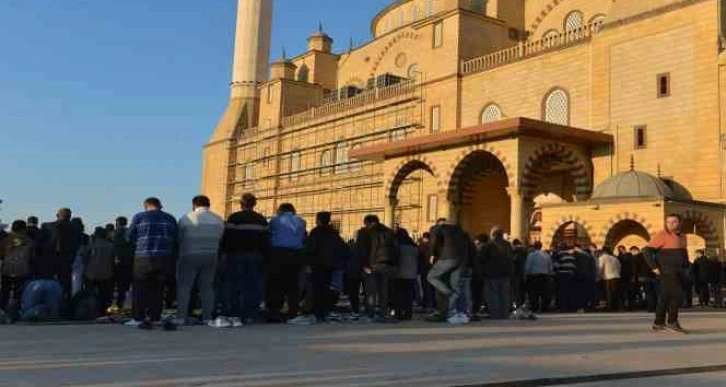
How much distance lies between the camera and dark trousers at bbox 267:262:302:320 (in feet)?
28.1

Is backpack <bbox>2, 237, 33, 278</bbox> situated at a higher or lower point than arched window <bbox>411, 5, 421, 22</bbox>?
lower

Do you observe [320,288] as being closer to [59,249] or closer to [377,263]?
[377,263]

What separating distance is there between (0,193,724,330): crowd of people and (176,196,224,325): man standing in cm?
1

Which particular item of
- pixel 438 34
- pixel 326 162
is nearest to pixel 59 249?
pixel 438 34

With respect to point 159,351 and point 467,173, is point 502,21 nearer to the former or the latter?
point 467,173

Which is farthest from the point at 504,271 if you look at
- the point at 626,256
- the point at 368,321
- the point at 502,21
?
the point at 502,21

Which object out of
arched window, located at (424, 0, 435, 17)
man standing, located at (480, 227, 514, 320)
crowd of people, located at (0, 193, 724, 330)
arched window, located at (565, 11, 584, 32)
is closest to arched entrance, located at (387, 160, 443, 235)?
arched window, located at (565, 11, 584, 32)

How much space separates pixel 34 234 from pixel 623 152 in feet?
57.2

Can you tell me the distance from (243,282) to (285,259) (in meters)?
0.53

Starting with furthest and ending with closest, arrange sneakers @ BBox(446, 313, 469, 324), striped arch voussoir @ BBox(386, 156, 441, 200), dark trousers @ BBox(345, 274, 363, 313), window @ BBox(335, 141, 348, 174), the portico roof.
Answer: window @ BBox(335, 141, 348, 174), striped arch voussoir @ BBox(386, 156, 441, 200), the portico roof, dark trousers @ BBox(345, 274, 363, 313), sneakers @ BBox(446, 313, 469, 324)

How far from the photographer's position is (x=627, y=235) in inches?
789

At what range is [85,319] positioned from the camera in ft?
27.9

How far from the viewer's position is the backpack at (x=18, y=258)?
8664 millimetres

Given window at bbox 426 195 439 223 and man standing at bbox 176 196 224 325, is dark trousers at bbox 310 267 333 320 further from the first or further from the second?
window at bbox 426 195 439 223
